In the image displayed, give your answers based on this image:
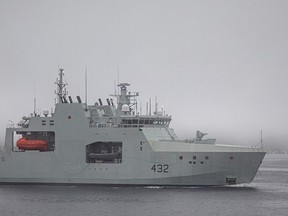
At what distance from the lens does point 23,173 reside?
4444cm

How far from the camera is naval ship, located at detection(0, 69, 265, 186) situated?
41.6 metres

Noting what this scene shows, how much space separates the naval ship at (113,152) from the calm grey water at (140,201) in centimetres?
91

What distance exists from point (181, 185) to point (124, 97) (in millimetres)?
8627

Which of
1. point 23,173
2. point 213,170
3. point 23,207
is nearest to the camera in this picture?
point 23,207

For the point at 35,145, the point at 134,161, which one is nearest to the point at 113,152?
the point at 134,161

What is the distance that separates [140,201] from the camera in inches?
1483

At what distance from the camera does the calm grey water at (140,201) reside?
114 feet

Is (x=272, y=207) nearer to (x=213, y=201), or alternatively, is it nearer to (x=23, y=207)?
(x=213, y=201)

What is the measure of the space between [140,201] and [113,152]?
688 centimetres

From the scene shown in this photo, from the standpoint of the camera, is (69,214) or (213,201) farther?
(213,201)

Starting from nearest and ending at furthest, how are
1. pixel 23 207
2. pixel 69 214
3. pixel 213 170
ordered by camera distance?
pixel 69 214 → pixel 23 207 → pixel 213 170

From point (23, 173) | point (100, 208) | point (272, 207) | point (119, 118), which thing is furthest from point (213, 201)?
point (23, 173)

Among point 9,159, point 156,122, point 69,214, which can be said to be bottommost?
point 69,214

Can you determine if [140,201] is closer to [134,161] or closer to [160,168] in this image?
[160,168]
